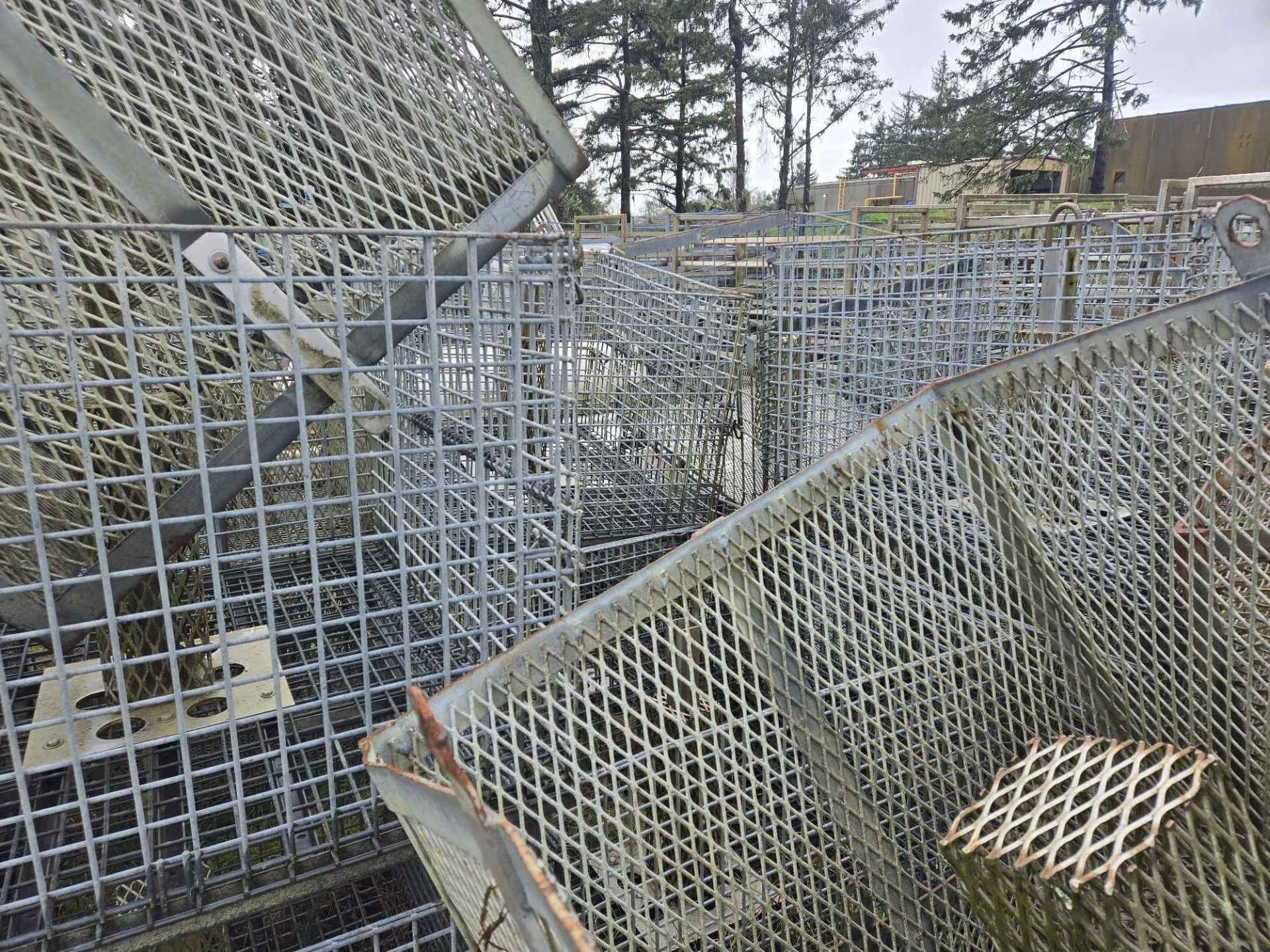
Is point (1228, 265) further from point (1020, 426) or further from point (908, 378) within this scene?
point (1020, 426)

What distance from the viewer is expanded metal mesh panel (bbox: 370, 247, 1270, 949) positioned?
1635 millimetres

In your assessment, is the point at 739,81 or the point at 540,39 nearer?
the point at 540,39

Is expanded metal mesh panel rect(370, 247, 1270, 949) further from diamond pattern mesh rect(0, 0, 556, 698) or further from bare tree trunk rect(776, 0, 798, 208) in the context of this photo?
bare tree trunk rect(776, 0, 798, 208)

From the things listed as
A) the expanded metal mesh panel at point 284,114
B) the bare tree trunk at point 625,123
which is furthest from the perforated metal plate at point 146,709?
the bare tree trunk at point 625,123

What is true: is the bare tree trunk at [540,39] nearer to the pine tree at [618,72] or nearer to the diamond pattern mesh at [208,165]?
the pine tree at [618,72]

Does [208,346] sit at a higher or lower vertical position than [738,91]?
lower

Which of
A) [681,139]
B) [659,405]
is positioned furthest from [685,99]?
[659,405]

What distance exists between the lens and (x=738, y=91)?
2261cm

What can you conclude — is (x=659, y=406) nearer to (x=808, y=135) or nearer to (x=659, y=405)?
(x=659, y=405)

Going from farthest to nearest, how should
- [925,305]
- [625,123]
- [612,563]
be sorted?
1. [625,123]
2. [925,305]
3. [612,563]

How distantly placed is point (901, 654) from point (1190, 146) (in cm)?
2071

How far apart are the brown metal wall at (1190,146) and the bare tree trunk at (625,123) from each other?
442 inches

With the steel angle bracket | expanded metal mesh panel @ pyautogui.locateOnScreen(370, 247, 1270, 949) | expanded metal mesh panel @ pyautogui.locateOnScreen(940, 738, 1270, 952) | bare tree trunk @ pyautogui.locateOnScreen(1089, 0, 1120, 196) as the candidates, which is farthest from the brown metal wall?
the steel angle bracket

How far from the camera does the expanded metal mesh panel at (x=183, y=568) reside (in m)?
1.59
